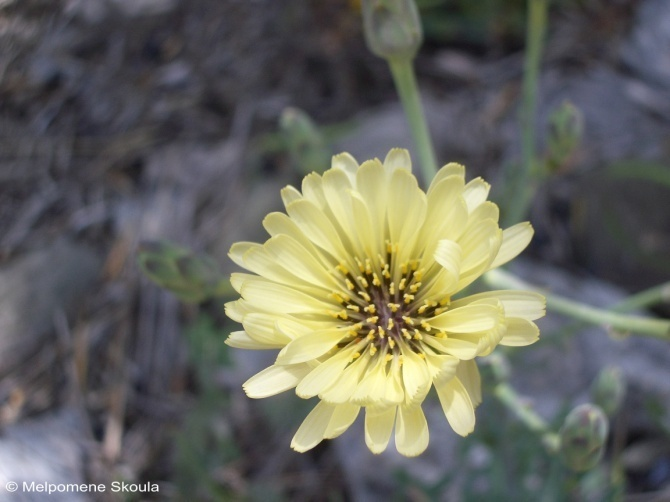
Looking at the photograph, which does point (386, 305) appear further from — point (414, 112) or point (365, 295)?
point (414, 112)

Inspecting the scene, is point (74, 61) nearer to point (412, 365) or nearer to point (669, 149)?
point (412, 365)

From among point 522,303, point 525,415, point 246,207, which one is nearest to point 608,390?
point 525,415

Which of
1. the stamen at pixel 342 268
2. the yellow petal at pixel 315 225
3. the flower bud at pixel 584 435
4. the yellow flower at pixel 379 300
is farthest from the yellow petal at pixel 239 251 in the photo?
the flower bud at pixel 584 435

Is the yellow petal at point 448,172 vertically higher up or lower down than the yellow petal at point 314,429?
higher up

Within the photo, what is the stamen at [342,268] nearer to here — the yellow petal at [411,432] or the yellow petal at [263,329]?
the yellow petal at [263,329]

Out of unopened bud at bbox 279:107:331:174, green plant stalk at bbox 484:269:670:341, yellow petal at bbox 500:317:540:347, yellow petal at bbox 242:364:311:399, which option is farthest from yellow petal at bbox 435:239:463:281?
unopened bud at bbox 279:107:331:174

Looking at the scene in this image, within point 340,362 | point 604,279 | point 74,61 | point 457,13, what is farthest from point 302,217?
point 457,13
